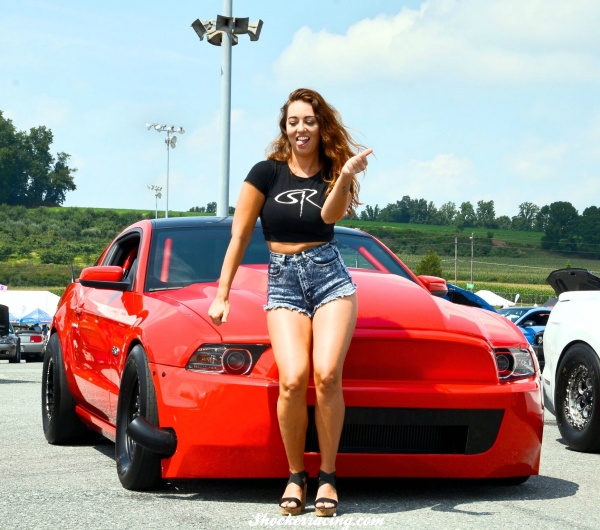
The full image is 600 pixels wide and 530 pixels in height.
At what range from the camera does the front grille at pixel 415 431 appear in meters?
4.83

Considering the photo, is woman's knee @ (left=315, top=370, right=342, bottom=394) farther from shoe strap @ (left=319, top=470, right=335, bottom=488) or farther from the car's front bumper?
shoe strap @ (left=319, top=470, right=335, bottom=488)

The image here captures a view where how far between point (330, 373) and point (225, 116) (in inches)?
515

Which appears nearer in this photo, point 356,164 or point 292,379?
point 356,164

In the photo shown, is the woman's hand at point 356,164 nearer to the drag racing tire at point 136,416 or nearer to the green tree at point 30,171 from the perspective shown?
the drag racing tire at point 136,416

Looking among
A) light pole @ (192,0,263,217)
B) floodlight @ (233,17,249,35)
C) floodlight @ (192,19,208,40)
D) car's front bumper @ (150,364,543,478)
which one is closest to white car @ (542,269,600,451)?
car's front bumper @ (150,364,543,478)

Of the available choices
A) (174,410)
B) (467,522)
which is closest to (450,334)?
(467,522)

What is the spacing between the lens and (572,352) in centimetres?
768

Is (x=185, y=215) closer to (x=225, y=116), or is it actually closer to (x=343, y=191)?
(x=225, y=116)

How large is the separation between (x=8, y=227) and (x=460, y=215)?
214 feet

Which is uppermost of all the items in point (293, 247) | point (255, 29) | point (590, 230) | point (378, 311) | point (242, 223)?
point (255, 29)

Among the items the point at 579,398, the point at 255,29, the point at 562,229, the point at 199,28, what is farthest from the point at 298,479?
the point at 562,229

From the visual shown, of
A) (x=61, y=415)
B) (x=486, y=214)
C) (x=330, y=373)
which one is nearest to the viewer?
(x=330, y=373)

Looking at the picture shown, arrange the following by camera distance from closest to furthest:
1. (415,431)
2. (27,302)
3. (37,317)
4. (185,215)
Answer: (415,431)
(37,317)
(27,302)
(185,215)

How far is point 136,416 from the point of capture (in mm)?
5168
